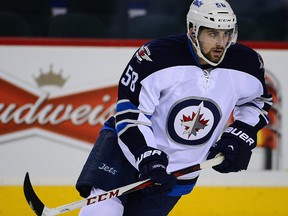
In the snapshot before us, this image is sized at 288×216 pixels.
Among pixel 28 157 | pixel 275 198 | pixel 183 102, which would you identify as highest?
pixel 183 102

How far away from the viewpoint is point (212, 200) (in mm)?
4547

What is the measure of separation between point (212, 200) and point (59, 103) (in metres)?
0.90

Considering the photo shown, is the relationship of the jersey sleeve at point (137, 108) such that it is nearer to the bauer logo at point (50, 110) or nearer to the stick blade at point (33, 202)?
the stick blade at point (33, 202)

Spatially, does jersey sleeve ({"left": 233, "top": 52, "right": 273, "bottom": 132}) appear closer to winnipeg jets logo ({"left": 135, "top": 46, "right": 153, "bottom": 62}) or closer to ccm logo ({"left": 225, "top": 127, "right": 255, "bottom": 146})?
ccm logo ({"left": 225, "top": 127, "right": 255, "bottom": 146})

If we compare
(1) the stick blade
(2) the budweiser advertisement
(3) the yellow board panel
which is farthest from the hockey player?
(2) the budweiser advertisement

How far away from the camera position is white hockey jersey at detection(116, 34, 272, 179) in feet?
10.6

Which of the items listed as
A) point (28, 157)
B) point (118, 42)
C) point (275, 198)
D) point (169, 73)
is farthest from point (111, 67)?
point (169, 73)

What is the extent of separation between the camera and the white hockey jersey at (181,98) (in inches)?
128

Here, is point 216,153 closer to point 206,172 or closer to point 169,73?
point 169,73

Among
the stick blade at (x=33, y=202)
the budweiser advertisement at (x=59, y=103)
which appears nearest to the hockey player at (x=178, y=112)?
the stick blade at (x=33, y=202)

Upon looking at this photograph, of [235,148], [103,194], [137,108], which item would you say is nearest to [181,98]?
[137,108]

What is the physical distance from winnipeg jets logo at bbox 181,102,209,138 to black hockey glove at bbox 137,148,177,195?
23 cm

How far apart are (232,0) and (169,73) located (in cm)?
155

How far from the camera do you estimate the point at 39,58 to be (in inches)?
179
